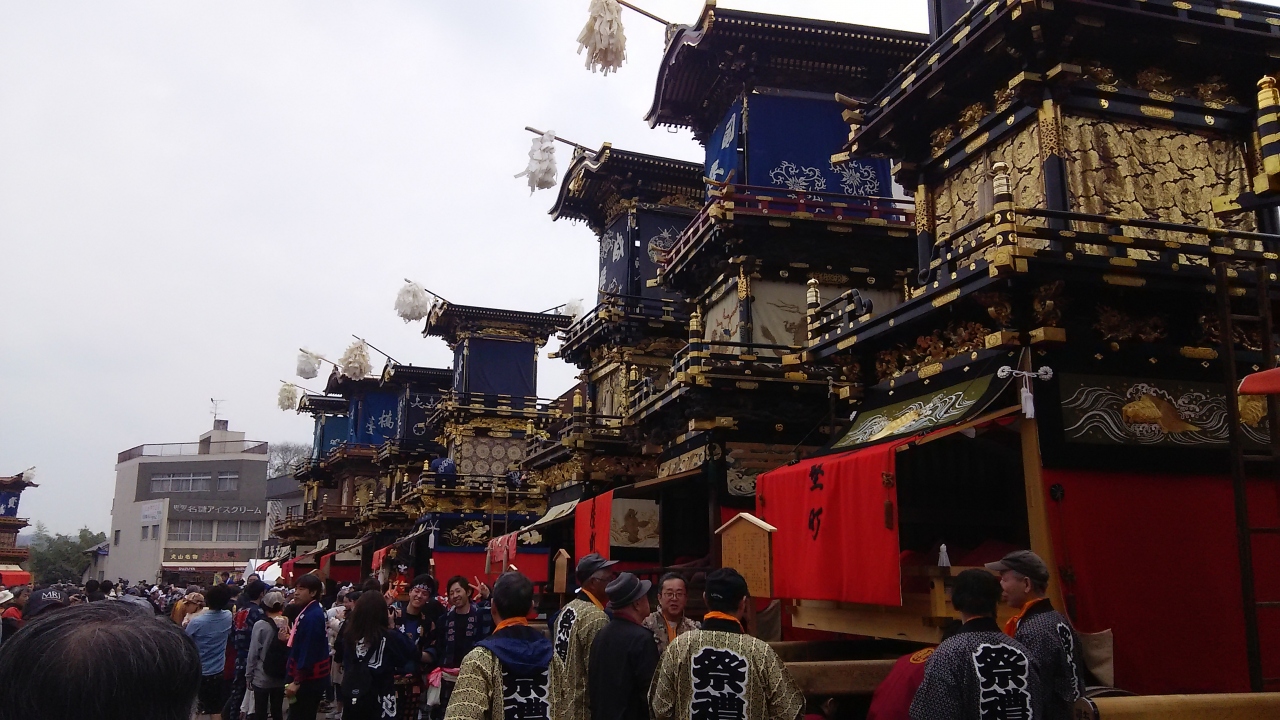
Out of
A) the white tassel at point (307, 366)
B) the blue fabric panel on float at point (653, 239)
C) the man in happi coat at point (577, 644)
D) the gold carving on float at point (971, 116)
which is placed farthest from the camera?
the white tassel at point (307, 366)

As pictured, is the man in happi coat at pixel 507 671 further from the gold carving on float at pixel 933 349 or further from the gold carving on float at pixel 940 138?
the gold carving on float at pixel 940 138

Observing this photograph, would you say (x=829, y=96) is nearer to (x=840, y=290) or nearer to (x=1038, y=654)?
(x=840, y=290)

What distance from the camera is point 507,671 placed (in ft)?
16.5

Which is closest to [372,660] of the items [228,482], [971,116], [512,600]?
[512,600]

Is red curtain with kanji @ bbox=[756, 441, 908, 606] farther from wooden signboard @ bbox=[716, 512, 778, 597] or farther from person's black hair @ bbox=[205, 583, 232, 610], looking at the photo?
person's black hair @ bbox=[205, 583, 232, 610]

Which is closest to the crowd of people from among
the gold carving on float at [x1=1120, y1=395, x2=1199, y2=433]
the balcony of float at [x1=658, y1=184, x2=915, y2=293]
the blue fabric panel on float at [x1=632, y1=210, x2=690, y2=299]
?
the gold carving on float at [x1=1120, y1=395, x2=1199, y2=433]

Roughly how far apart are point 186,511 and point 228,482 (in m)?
4.24

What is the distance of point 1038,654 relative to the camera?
5.32m

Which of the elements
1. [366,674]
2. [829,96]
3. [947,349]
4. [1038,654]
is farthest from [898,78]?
[366,674]

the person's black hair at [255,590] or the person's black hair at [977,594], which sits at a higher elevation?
the person's black hair at [977,594]

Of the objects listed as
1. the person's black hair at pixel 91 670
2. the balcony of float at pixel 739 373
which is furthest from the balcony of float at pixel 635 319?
the person's black hair at pixel 91 670

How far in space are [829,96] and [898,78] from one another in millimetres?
7556

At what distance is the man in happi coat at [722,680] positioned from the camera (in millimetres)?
4988

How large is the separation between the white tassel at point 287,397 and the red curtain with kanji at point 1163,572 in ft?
168
